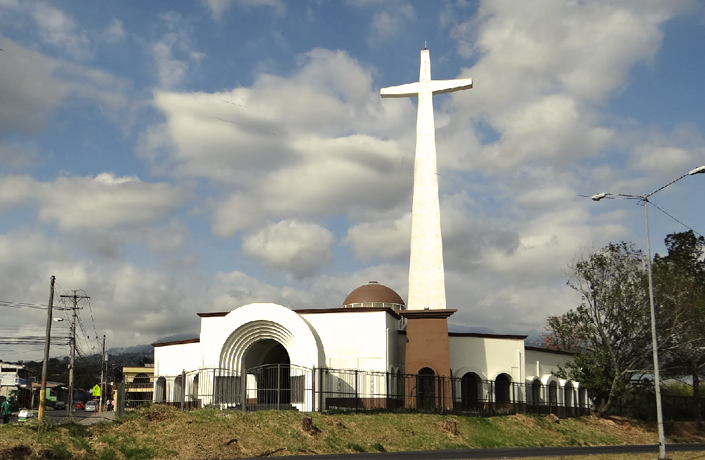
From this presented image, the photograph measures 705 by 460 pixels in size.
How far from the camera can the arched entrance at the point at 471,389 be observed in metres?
39.0

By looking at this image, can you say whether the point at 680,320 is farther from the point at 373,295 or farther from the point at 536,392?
the point at 373,295

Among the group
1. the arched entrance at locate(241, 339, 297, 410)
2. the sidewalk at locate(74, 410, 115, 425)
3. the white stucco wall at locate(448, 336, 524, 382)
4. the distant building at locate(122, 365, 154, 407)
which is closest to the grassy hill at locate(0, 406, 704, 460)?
the sidewalk at locate(74, 410, 115, 425)

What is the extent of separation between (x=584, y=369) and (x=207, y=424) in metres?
24.5

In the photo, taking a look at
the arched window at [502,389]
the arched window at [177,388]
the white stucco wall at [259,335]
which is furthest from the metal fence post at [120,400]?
the arched window at [502,389]

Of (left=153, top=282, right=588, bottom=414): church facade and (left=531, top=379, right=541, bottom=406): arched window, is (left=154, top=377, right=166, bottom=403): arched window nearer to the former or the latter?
(left=153, top=282, right=588, bottom=414): church facade

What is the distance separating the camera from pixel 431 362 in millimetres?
36062

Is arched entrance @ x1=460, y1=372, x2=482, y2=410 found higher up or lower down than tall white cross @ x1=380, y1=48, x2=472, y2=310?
lower down

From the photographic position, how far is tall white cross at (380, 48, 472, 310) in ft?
121

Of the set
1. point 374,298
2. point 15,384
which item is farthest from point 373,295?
point 15,384

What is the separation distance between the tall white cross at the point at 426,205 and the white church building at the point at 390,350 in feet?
0.18

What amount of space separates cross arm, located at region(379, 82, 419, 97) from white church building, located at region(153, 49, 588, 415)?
0.06 m

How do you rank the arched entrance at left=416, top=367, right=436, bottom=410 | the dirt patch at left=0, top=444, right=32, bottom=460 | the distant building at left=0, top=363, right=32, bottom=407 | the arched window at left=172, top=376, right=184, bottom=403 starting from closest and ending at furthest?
the dirt patch at left=0, top=444, right=32, bottom=460
the arched entrance at left=416, top=367, right=436, bottom=410
the arched window at left=172, top=376, right=184, bottom=403
the distant building at left=0, top=363, right=32, bottom=407

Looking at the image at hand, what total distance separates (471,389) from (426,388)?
17.6ft

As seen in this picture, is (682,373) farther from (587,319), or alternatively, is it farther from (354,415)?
(354,415)
